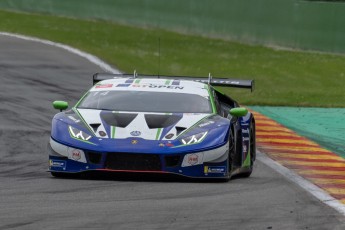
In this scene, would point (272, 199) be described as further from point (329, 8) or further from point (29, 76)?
point (329, 8)

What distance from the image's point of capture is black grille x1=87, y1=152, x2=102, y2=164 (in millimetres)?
12203

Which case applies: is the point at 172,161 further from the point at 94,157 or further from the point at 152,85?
the point at 152,85

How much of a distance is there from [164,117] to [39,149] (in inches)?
127

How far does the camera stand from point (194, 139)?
1242 cm

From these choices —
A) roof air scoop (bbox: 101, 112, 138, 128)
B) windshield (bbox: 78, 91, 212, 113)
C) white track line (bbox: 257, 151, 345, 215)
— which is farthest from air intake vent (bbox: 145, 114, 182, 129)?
A: white track line (bbox: 257, 151, 345, 215)

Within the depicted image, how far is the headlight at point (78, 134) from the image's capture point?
40.7 feet

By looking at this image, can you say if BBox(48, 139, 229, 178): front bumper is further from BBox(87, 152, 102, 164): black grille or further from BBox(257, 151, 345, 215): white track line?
BBox(257, 151, 345, 215): white track line

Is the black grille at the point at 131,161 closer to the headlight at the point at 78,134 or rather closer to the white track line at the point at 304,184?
the headlight at the point at 78,134

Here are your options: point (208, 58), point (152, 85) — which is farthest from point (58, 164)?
point (208, 58)

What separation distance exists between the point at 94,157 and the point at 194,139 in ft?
3.53

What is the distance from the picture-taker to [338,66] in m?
32.3

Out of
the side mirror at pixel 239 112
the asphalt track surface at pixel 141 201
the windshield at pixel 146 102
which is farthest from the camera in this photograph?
the side mirror at pixel 239 112

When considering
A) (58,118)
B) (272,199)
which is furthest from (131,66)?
(272,199)

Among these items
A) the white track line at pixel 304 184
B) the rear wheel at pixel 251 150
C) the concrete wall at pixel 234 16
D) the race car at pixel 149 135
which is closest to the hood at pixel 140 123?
the race car at pixel 149 135
